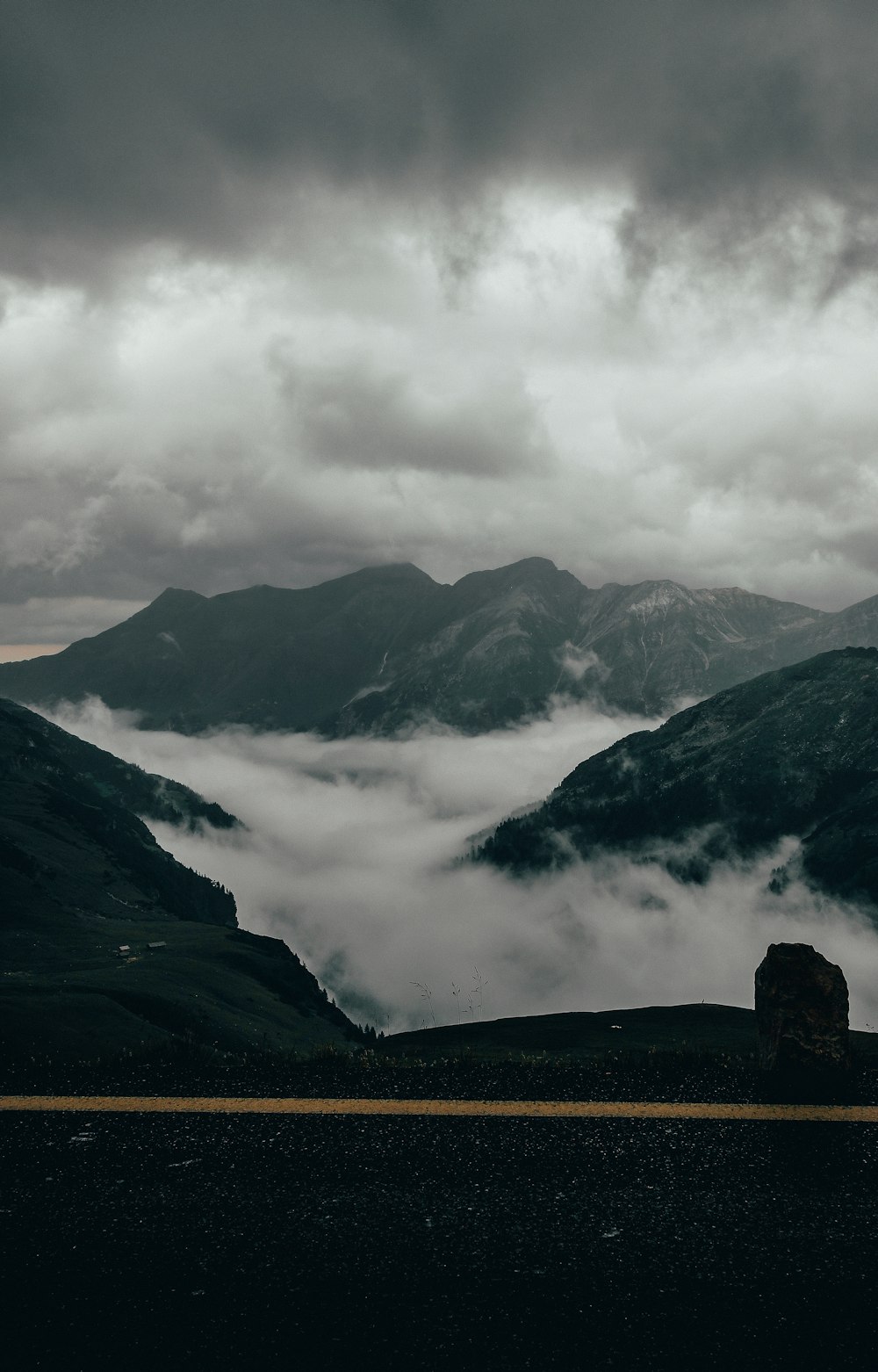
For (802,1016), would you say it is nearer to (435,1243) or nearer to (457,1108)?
(457,1108)

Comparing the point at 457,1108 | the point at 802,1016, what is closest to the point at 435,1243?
the point at 457,1108

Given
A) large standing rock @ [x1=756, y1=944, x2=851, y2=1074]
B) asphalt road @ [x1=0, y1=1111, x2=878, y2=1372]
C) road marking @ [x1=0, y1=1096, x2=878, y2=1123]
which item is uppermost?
large standing rock @ [x1=756, y1=944, x2=851, y2=1074]

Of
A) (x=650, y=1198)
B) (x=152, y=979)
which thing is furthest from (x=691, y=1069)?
(x=152, y=979)

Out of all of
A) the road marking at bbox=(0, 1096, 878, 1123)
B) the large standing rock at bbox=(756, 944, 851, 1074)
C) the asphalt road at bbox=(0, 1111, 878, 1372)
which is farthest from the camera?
the large standing rock at bbox=(756, 944, 851, 1074)

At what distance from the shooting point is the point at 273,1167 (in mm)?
8148

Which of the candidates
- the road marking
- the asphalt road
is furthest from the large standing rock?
the asphalt road

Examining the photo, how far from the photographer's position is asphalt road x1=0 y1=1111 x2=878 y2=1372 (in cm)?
574

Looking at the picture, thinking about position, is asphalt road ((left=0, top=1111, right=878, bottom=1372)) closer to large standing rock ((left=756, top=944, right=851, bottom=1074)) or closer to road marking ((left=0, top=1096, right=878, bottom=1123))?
road marking ((left=0, top=1096, right=878, bottom=1123))

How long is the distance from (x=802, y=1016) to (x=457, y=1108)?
187 inches

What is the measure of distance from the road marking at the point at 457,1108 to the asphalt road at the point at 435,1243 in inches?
8.0

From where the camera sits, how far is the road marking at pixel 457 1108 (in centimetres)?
920

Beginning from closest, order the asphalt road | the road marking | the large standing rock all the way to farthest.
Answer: the asphalt road, the road marking, the large standing rock

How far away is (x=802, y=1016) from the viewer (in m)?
10.4

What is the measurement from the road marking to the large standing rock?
0.91 m
